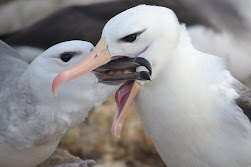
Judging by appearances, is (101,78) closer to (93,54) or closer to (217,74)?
(93,54)

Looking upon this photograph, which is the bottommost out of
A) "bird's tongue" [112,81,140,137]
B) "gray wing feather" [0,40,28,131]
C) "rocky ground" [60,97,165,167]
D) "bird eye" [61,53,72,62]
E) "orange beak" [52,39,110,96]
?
"rocky ground" [60,97,165,167]

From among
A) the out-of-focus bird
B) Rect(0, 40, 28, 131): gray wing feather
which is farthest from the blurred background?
Rect(0, 40, 28, 131): gray wing feather

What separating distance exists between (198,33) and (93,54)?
1636 mm

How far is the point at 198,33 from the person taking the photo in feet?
9.97

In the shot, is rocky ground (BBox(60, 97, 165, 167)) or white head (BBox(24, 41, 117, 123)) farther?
rocky ground (BBox(60, 97, 165, 167))

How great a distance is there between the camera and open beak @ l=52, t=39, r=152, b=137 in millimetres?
1458

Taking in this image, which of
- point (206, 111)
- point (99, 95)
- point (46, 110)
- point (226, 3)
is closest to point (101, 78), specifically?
point (99, 95)

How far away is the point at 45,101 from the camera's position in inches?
63.9

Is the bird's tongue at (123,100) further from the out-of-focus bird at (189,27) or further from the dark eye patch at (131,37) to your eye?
the out-of-focus bird at (189,27)

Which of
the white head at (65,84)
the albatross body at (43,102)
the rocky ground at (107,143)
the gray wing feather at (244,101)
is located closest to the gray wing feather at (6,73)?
the albatross body at (43,102)

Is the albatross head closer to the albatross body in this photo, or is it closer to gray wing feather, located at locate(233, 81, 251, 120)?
the albatross body

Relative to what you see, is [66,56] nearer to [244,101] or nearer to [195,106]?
[195,106]

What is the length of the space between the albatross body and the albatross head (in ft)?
0.31

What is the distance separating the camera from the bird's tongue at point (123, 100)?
5.27 feet
